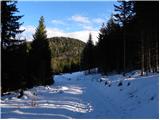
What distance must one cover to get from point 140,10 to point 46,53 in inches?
989

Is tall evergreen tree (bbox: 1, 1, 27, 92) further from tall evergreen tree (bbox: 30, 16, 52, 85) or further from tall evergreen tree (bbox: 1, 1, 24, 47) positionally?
tall evergreen tree (bbox: 30, 16, 52, 85)

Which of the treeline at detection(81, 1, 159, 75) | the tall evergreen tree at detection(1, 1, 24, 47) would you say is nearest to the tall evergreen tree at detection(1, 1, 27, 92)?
the tall evergreen tree at detection(1, 1, 24, 47)

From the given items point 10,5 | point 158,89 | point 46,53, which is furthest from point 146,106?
point 46,53

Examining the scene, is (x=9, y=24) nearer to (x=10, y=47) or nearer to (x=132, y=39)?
(x=10, y=47)

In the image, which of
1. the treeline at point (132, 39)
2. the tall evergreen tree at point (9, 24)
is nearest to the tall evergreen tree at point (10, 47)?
the tall evergreen tree at point (9, 24)

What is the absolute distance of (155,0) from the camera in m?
27.8

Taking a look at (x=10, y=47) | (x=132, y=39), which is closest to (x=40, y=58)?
(x=132, y=39)

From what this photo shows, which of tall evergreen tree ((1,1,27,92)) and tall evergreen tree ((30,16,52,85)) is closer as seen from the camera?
tall evergreen tree ((1,1,27,92))

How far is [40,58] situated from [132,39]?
1441 centimetres

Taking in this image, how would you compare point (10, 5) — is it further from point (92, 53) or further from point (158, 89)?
point (92, 53)

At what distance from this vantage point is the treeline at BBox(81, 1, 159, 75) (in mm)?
30453

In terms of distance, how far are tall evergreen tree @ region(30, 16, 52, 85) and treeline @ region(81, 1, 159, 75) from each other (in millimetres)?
12113

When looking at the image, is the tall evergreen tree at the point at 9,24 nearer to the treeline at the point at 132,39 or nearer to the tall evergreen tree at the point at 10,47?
the tall evergreen tree at the point at 10,47

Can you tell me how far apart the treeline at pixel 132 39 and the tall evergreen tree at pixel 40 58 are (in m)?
12.1
